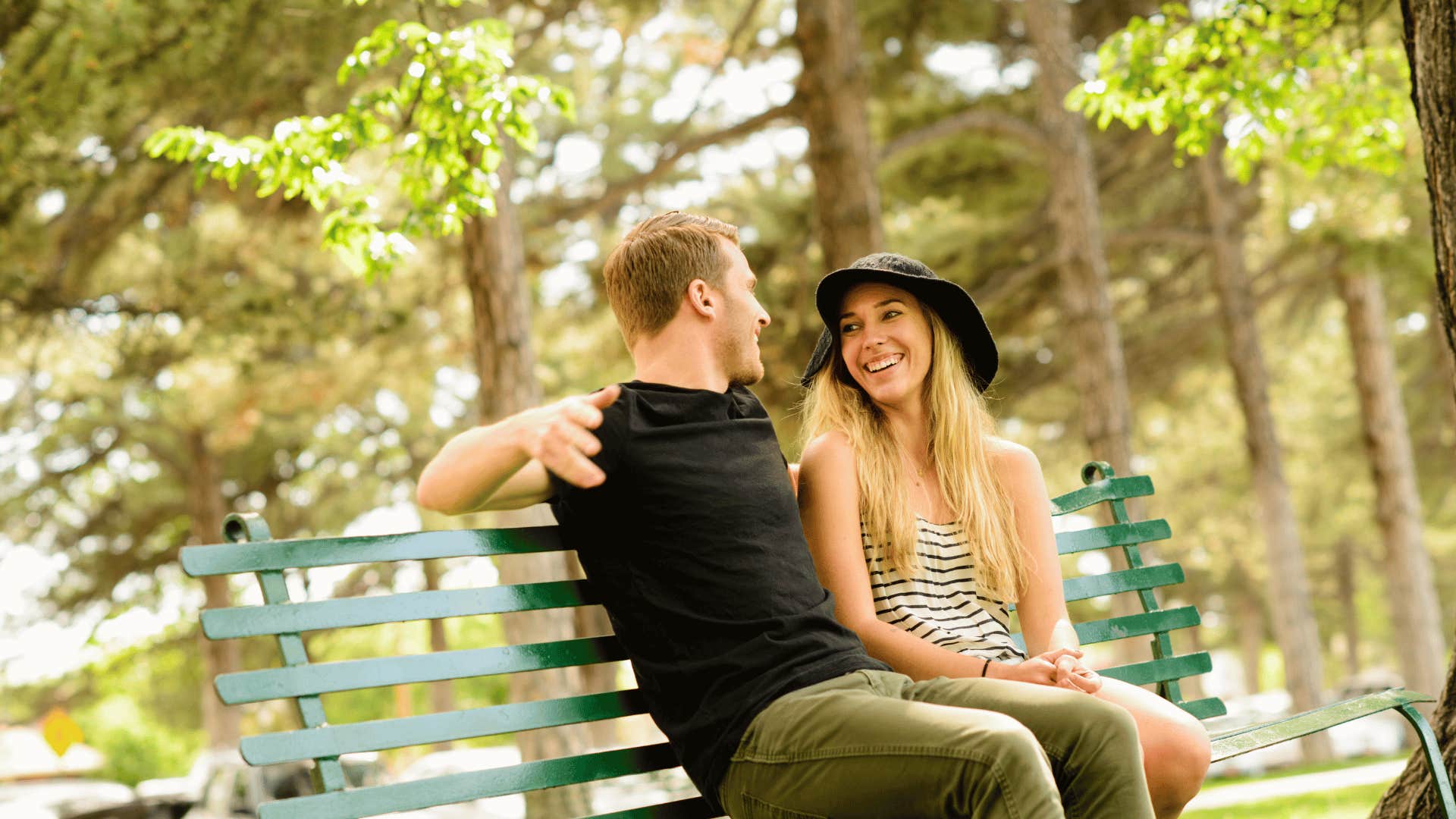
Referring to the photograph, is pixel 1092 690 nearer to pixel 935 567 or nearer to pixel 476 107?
pixel 935 567

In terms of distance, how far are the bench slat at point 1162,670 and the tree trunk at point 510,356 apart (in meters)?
5.14

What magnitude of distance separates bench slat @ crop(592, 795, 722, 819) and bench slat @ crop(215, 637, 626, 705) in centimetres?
33

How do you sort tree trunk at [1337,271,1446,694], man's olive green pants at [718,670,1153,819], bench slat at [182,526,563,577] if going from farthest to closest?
tree trunk at [1337,271,1446,694], bench slat at [182,526,563,577], man's olive green pants at [718,670,1153,819]

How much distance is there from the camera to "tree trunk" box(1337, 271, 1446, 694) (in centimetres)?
1530

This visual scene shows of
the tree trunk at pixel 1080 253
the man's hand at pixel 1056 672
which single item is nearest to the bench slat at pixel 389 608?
the man's hand at pixel 1056 672

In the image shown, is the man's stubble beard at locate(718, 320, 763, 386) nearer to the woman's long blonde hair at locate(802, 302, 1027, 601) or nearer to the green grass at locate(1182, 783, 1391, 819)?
the woman's long blonde hair at locate(802, 302, 1027, 601)

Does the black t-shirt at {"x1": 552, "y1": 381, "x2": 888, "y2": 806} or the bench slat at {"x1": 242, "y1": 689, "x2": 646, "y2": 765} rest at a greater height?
the black t-shirt at {"x1": 552, "y1": 381, "x2": 888, "y2": 806}

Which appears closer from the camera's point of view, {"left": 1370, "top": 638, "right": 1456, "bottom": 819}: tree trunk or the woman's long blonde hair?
the woman's long blonde hair

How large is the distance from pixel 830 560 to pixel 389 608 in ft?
3.37

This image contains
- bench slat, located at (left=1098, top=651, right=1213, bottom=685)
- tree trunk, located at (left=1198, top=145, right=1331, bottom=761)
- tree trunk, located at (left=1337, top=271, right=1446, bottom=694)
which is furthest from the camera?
tree trunk, located at (left=1198, top=145, right=1331, bottom=761)

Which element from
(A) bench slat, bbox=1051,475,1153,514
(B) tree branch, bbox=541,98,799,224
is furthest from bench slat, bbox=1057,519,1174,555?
(B) tree branch, bbox=541,98,799,224

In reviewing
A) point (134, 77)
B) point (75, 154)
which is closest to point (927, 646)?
point (134, 77)

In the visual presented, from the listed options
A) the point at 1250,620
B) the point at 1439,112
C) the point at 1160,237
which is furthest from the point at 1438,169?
the point at 1250,620

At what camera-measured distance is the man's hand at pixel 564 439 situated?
2398mm
